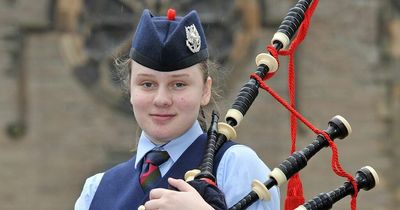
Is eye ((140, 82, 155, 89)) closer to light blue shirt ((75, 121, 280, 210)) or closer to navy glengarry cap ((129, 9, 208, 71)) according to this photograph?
navy glengarry cap ((129, 9, 208, 71))

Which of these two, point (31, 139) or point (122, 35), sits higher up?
point (122, 35)

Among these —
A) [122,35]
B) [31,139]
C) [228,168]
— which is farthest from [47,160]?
[228,168]

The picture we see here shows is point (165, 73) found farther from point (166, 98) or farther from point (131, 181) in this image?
point (131, 181)

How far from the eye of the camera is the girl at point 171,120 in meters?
3.24

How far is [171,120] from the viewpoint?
3.28 metres

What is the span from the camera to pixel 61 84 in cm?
1224

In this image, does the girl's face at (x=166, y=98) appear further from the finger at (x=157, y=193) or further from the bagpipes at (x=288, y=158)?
the finger at (x=157, y=193)

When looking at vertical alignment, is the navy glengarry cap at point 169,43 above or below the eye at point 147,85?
above

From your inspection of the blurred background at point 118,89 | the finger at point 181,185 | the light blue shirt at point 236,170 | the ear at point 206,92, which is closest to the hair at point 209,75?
the ear at point 206,92

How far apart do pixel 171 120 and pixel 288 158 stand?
329mm

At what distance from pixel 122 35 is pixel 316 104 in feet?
6.66

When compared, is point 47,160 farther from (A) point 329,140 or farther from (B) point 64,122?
(A) point 329,140

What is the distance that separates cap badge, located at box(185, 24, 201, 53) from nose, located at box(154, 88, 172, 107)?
0.14 metres

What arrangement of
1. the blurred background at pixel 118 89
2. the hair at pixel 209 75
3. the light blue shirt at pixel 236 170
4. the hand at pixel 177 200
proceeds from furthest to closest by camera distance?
the blurred background at pixel 118 89
the hair at pixel 209 75
the light blue shirt at pixel 236 170
the hand at pixel 177 200
